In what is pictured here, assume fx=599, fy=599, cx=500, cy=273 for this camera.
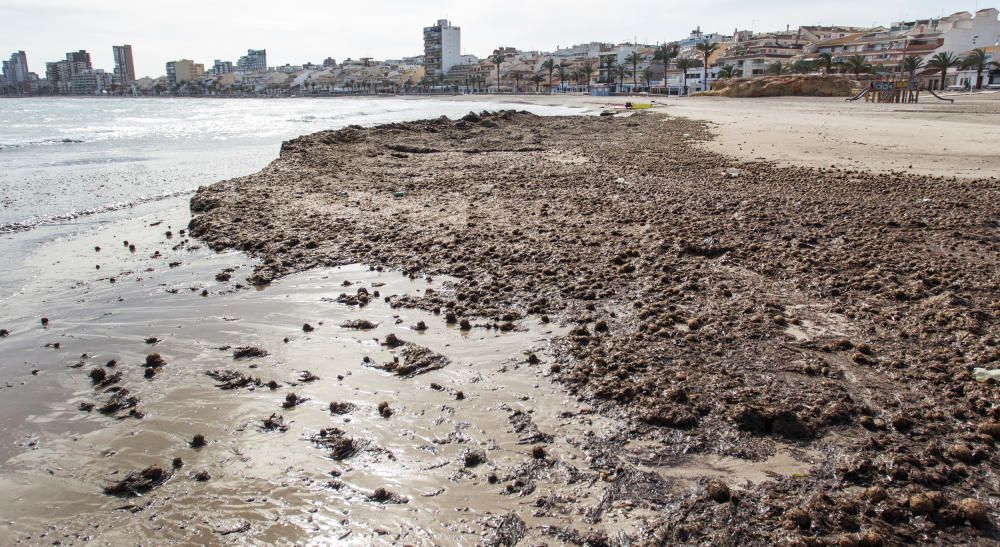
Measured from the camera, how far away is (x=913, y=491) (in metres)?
3.18

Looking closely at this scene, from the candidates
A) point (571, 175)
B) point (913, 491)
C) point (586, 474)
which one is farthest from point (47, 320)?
point (571, 175)

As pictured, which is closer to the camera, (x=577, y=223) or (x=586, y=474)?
(x=586, y=474)

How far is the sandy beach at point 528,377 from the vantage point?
3.27 meters

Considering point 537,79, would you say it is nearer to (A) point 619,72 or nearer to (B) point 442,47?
(A) point 619,72

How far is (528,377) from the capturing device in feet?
15.8

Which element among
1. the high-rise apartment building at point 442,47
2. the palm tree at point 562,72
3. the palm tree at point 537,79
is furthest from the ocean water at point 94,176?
the high-rise apartment building at point 442,47

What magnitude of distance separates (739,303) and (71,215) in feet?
42.8

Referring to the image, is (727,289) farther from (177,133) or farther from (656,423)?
(177,133)

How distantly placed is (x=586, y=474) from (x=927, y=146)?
18.5 meters

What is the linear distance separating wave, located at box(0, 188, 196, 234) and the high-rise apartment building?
6704 inches

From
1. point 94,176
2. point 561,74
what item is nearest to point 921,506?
point 94,176

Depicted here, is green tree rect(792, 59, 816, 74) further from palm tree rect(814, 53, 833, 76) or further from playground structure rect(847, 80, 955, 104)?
playground structure rect(847, 80, 955, 104)

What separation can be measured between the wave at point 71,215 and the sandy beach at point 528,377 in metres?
2.00

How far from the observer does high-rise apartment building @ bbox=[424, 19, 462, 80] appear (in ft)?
596
